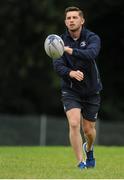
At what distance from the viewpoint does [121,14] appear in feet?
130

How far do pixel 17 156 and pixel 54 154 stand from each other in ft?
4.91

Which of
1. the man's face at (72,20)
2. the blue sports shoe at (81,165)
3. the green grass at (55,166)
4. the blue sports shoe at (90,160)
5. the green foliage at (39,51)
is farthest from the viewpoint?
the green foliage at (39,51)

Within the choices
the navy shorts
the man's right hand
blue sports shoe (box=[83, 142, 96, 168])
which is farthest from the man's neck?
blue sports shoe (box=[83, 142, 96, 168])

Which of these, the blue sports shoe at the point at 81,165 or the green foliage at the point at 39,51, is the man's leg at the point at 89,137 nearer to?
the blue sports shoe at the point at 81,165

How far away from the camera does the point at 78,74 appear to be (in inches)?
465

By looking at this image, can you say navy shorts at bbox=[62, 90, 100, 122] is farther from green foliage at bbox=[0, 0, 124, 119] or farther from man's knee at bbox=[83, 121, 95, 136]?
green foliage at bbox=[0, 0, 124, 119]

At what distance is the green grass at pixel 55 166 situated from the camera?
10672 millimetres

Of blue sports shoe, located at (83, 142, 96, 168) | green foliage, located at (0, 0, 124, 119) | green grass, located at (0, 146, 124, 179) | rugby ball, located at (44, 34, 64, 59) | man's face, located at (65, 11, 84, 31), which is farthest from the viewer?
green foliage, located at (0, 0, 124, 119)

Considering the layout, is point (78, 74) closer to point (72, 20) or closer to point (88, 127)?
point (72, 20)

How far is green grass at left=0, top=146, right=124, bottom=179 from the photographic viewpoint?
1067 centimetres

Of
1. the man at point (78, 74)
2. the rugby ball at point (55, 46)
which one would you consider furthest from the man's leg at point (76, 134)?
the rugby ball at point (55, 46)

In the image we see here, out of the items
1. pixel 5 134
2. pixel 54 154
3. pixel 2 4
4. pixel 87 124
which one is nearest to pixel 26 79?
pixel 2 4

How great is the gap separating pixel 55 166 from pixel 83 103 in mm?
1046

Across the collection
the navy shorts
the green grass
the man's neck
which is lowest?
the green grass
